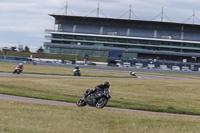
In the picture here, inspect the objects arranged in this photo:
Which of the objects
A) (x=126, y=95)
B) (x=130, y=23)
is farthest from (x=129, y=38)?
(x=126, y=95)

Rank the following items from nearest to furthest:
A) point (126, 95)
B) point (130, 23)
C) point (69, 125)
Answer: point (69, 125)
point (126, 95)
point (130, 23)

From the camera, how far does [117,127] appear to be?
32.1 feet

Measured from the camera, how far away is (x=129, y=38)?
4473 inches

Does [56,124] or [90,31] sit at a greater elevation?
[90,31]

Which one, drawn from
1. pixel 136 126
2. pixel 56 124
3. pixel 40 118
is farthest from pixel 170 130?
pixel 40 118

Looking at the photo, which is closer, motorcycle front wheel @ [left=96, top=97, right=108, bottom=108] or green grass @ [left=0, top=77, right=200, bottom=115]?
motorcycle front wheel @ [left=96, top=97, right=108, bottom=108]

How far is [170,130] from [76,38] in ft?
354

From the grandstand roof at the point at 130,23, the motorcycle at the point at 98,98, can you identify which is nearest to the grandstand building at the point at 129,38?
the grandstand roof at the point at 130,23

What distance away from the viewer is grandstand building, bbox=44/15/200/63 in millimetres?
111625

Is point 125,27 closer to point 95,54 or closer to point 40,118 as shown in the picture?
point 95,54

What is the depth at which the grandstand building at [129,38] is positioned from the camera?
366ft

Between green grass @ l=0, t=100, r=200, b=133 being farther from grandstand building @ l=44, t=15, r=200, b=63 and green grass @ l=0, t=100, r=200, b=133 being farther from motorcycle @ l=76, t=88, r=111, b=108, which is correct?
grandstand building @ l=44, t=15, r=200, b=63

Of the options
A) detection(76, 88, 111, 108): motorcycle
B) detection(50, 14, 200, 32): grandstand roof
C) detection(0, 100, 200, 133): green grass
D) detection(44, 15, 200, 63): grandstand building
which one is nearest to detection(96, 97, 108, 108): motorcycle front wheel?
detection(76, 88, 111, 108): motorcycle

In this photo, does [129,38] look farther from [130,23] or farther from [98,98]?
[98,98]
